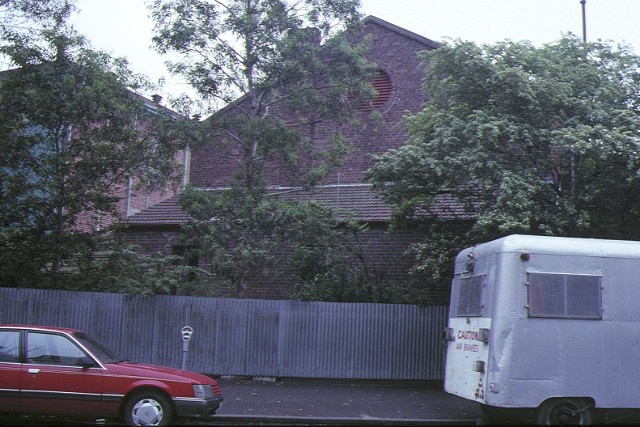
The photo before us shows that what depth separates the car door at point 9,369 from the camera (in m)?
9.71

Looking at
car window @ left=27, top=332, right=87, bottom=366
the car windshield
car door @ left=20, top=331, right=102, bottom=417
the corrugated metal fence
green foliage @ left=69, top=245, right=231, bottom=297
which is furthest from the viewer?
green foliage @ left=69, top=245, right=231, bottom=297

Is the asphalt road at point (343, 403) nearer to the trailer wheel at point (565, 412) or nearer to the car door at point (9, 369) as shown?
the trailer wheel at point (565, 412)

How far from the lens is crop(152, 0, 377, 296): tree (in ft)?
52.2

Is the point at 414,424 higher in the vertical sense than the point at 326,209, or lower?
lower

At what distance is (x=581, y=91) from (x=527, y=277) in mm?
6653

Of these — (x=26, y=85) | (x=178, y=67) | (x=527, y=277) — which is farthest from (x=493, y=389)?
(x=26, y=85)

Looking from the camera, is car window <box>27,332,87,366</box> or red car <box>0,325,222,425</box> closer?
red car <box>0,325,222,425</box>

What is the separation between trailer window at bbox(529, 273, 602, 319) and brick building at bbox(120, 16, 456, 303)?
30.7ft

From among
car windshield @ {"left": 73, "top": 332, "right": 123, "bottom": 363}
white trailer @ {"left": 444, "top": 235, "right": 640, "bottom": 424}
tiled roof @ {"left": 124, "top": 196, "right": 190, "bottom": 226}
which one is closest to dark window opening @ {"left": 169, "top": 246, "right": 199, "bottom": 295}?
tiled roof @ {"left": 124, "top": 196, "right": 190, "bottom": 226}

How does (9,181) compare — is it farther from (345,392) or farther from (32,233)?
(345,392)

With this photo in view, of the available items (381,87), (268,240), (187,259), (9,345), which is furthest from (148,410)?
(381,87)

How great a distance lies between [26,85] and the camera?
16.1 metres

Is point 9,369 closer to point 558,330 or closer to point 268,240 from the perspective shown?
point 268,240

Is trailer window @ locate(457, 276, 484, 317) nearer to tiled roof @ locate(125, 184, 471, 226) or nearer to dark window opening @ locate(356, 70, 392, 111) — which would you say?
tiled roof @ locate(125, 184, 471, 226)
